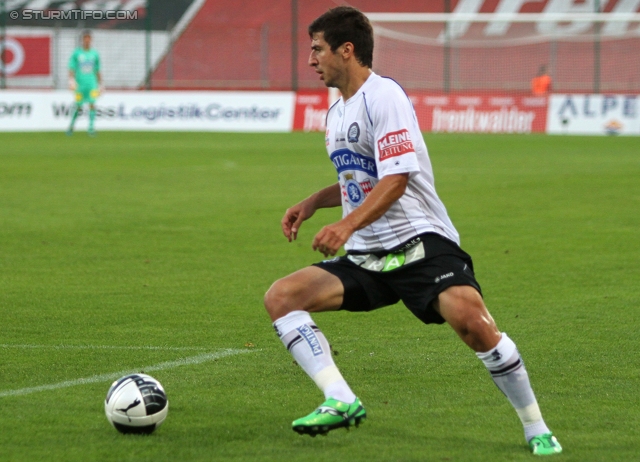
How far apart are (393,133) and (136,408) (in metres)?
1.63

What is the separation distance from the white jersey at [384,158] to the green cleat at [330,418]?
2.35 ft

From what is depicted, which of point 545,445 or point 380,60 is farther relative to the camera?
point 380,60

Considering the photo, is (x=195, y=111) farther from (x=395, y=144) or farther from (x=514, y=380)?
(x=514, y=380)

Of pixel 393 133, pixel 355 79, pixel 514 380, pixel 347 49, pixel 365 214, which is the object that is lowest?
pixel 514 380

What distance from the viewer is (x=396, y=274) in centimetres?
480

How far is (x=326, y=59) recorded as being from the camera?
488 centimetres

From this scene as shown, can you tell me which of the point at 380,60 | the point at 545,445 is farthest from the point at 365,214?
the point at 380,60

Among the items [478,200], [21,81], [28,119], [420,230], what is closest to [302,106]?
[28,119]

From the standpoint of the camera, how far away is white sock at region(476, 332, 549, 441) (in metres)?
4.55

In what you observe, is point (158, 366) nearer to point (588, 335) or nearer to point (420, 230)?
point (420, 230)

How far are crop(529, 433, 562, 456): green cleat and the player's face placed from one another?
177 centimetres

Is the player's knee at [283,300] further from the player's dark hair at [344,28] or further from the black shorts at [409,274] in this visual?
the player's dark hair at [344,28]

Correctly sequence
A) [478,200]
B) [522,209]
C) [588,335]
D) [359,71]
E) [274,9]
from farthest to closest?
[274,9] < [478,200] < [522,209] < [588,335] < [359,71]

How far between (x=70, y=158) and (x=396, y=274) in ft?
57.9
